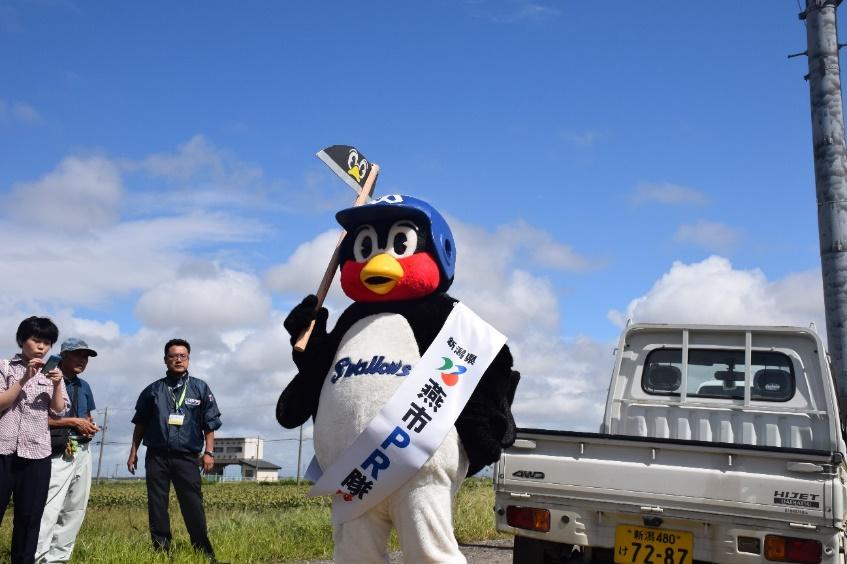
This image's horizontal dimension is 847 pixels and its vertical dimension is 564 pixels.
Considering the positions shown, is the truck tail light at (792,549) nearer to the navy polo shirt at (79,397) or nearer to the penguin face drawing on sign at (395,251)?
the penguin face drawing on sign at (395,251)

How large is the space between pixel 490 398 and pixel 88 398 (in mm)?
3702

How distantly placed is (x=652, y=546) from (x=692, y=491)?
1.39ft

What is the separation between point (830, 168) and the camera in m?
8.87

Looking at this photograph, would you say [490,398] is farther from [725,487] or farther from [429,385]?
[725,487]

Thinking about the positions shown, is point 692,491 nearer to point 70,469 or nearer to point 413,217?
point 413,217

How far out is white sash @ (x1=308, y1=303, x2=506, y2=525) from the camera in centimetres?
352

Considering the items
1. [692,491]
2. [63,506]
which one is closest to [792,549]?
[692,491]

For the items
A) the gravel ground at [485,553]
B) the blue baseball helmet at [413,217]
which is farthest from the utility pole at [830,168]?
the blue baseball helmet at [413,217]

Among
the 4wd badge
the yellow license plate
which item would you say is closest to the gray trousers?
the 4wd badge

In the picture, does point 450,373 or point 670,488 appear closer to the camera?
point 450,373

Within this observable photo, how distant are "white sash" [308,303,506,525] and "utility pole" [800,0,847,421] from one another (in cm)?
597

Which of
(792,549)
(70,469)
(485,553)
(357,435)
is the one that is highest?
(357,435)

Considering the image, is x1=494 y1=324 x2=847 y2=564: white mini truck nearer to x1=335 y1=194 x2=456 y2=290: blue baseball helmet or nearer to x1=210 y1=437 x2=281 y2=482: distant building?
x1=335 y1=194 x2=456 y2=290: blue baseball helmet

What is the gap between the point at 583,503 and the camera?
17.5ft
